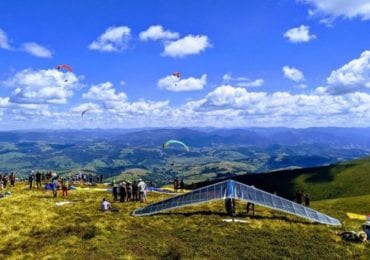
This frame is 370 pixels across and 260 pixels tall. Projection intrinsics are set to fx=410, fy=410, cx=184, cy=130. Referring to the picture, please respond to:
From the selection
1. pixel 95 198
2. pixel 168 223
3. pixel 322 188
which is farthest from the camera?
pixel 322 188

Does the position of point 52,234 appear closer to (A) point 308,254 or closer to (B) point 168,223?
(B) point 168,223

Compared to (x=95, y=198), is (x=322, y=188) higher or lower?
lower

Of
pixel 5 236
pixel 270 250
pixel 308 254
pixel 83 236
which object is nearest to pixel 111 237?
pixel 83 236

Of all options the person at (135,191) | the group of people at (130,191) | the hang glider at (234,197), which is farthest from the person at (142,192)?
the hang glider at (234,197)

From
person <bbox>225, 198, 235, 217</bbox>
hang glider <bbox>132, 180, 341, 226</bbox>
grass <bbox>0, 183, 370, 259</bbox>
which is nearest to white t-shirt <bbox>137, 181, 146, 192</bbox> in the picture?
grass <bbox>0, 183, 370, 259</bbox>

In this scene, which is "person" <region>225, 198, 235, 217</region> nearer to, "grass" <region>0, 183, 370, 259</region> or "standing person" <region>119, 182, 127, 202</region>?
"grass" <region>0, 183, 370, 259</region>
